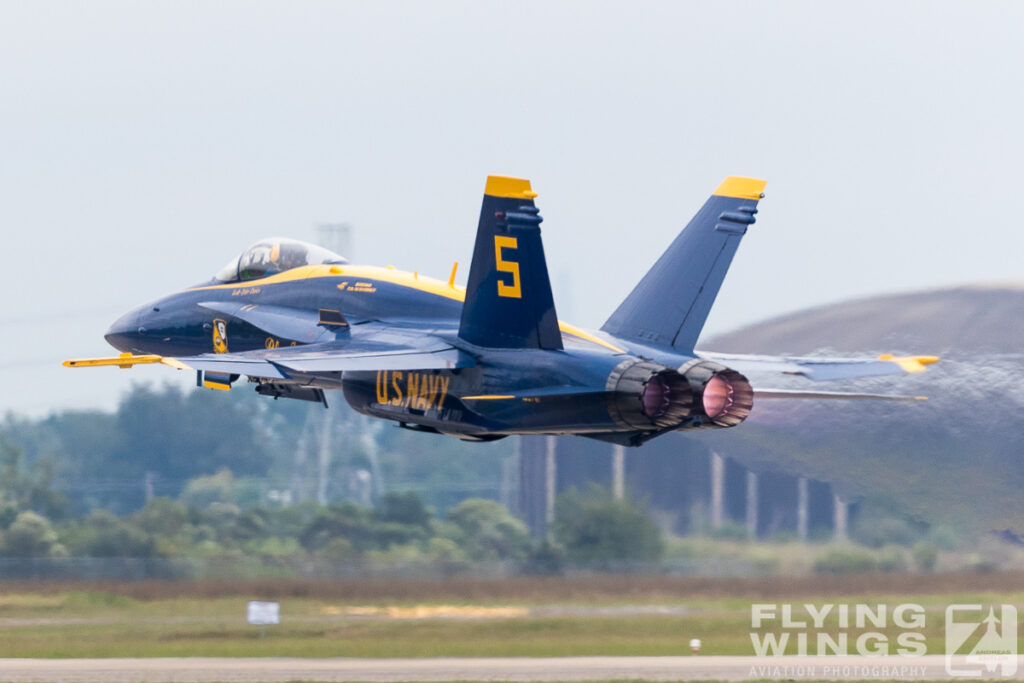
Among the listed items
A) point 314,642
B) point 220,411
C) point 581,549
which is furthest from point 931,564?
point 220,411

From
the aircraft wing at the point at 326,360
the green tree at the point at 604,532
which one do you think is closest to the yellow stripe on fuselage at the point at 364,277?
the aircraft wing at the point at 326,360

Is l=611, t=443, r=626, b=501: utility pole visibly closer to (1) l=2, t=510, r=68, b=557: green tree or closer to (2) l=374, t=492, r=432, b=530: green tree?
(2) l=374, t=492, r=432, b=530: green tree

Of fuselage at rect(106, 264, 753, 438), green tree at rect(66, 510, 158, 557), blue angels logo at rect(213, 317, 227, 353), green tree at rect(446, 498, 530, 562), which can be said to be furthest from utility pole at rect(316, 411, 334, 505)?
blue angels logo at rect(213, 317, 227, 353)

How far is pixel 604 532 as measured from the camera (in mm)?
39750

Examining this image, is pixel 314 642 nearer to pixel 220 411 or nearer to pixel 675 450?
pixel 675 450

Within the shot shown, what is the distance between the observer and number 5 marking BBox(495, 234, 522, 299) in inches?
997

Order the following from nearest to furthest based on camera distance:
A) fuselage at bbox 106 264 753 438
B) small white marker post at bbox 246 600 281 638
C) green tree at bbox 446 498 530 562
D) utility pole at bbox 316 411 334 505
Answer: fuselage at bbox 106 264 753 438 < small white marker post at bbox 246 600 281 638 < green tree at bbox 446 498 530 562 < utility pole at bbox 316 411 334 505

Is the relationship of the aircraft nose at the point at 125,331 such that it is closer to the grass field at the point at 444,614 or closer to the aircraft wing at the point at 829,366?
the grass field at the point at 444,614

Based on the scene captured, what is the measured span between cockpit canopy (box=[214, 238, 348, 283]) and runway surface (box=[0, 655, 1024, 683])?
712 centimetres

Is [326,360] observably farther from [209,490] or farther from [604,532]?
[209,490]

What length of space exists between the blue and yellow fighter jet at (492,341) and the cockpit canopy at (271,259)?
0.03 meters

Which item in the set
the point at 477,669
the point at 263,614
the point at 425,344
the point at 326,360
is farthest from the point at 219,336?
the point at 477,669

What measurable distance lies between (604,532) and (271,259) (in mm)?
12188

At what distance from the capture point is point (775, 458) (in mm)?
37344
